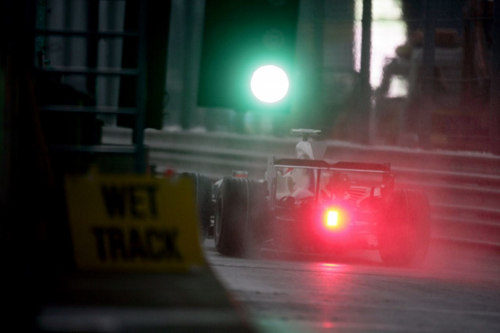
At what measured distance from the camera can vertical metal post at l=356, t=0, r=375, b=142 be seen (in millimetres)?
17234

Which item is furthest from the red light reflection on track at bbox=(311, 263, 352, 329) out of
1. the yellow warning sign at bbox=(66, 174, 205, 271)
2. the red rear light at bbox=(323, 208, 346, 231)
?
the yellow warning sign at bbox=(66, 174, 205, 271)

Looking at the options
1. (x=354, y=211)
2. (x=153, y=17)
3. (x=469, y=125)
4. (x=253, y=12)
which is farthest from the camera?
(x=469, y=125)

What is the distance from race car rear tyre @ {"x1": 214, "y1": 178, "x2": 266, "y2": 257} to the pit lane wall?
338cm

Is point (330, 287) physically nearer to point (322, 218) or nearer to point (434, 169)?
point (322, 218)

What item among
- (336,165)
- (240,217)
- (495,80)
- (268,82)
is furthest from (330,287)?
(495,80)

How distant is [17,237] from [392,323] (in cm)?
253

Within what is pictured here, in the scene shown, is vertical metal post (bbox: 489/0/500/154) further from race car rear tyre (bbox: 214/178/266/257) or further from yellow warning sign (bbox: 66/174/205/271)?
yellow warning sign (bbox: 66/174/205/271)

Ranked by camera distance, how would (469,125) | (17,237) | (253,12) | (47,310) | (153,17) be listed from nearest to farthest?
(47,310) < (253,12) < (17,237) < (153,17) < (469,125)

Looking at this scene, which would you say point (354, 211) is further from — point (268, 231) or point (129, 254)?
point (129, 254)

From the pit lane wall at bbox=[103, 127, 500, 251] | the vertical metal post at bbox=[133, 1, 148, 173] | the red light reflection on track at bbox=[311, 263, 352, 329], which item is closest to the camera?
the red light reflection on track at bbox=[311, 263, 352, 329]

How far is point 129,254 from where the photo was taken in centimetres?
744

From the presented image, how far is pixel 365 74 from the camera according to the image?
1738 centimetres

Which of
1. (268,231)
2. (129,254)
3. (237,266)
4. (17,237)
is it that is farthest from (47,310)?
(268,231)

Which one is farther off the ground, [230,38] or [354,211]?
[230,38]
